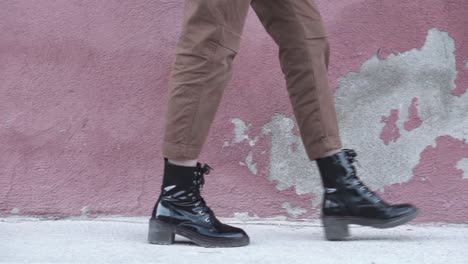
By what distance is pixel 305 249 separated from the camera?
2145 millimetres

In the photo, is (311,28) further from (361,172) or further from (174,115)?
(361,172)

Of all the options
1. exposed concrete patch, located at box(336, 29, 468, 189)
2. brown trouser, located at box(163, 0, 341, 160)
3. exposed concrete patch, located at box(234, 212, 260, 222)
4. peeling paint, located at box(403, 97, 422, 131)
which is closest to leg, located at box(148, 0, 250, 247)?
brown trouser, located at box(163, 0, 341, 160)

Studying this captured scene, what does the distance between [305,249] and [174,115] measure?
1.66 ft

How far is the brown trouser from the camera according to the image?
2090 mm

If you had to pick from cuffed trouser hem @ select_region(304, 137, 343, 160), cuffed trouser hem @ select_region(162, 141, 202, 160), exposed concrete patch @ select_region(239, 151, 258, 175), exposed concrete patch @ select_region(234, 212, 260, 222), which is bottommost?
exposed concrete patch @ select_region(234, 212, 260, 222)

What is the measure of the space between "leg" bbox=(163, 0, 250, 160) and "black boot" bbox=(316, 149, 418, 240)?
390 mm

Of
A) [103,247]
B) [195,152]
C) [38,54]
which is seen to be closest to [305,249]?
[195,152]

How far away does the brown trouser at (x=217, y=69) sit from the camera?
209 cm

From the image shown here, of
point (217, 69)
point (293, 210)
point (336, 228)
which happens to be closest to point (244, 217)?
point (293, 210)

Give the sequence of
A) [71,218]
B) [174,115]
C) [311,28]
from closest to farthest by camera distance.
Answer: [174,115] < [311,28] < [71,218]

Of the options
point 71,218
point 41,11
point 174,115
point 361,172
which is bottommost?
point 71,218

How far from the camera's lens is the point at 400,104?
8.79 feet

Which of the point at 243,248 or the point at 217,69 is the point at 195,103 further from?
the point at 243,248

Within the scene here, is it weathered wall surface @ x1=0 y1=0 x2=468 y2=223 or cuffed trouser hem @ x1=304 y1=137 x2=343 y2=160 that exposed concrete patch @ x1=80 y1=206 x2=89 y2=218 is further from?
cuffed trouser hem @ x1=304 y1=137 x2=343 y2=160
